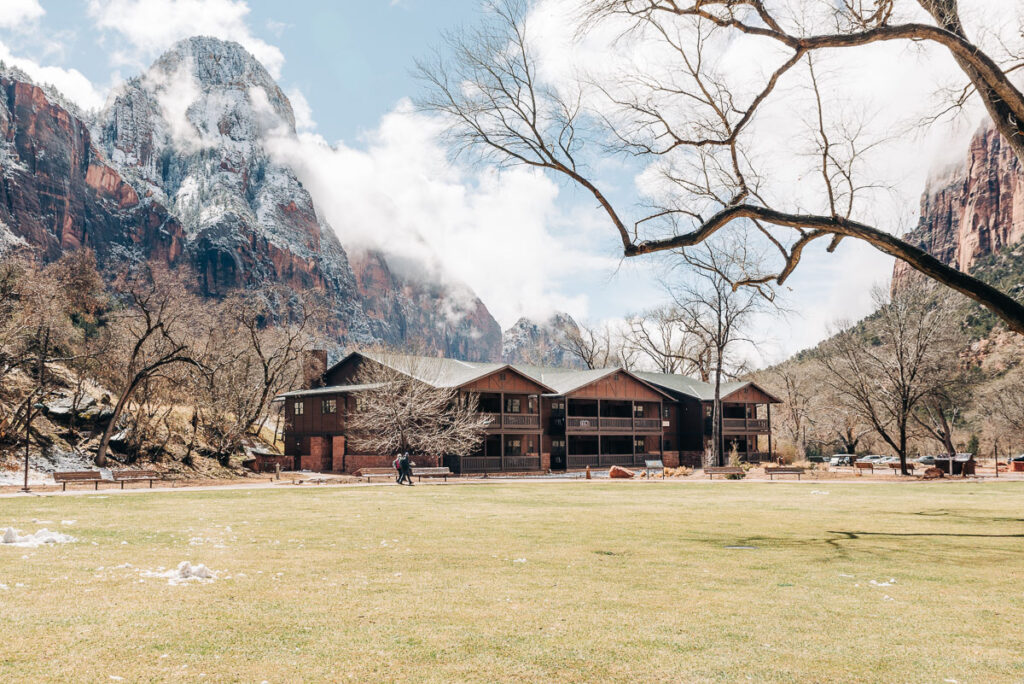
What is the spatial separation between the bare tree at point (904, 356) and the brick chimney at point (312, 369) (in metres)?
39.0

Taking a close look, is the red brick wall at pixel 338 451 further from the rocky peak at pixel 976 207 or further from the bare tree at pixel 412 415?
the rocky peak at pixel 976 207

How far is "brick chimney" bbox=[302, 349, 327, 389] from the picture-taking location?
5850cm

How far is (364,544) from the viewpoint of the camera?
42.9ft

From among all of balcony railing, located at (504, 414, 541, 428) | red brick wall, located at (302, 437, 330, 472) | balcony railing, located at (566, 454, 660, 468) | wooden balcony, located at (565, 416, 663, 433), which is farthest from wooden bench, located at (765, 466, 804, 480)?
red brick wall, located at (302, 437, 330, 472)

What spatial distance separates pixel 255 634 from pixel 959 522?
58.1ft

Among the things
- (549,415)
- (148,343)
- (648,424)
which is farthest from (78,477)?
(648,424)

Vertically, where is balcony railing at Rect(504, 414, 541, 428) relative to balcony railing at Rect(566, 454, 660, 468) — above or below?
above

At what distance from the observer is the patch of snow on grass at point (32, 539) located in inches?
447

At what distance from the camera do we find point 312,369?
59188 millimetres

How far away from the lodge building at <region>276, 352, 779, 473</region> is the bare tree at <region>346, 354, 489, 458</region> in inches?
17.1

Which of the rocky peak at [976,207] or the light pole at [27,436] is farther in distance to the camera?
the rocky peak at [976,207]

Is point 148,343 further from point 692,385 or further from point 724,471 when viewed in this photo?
point 692,385

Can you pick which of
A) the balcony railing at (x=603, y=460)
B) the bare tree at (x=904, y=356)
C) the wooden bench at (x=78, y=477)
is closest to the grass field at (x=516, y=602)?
→ the wooden bench at (x=78, y=477)

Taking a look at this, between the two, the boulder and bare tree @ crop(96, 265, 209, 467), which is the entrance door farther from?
the boulder
